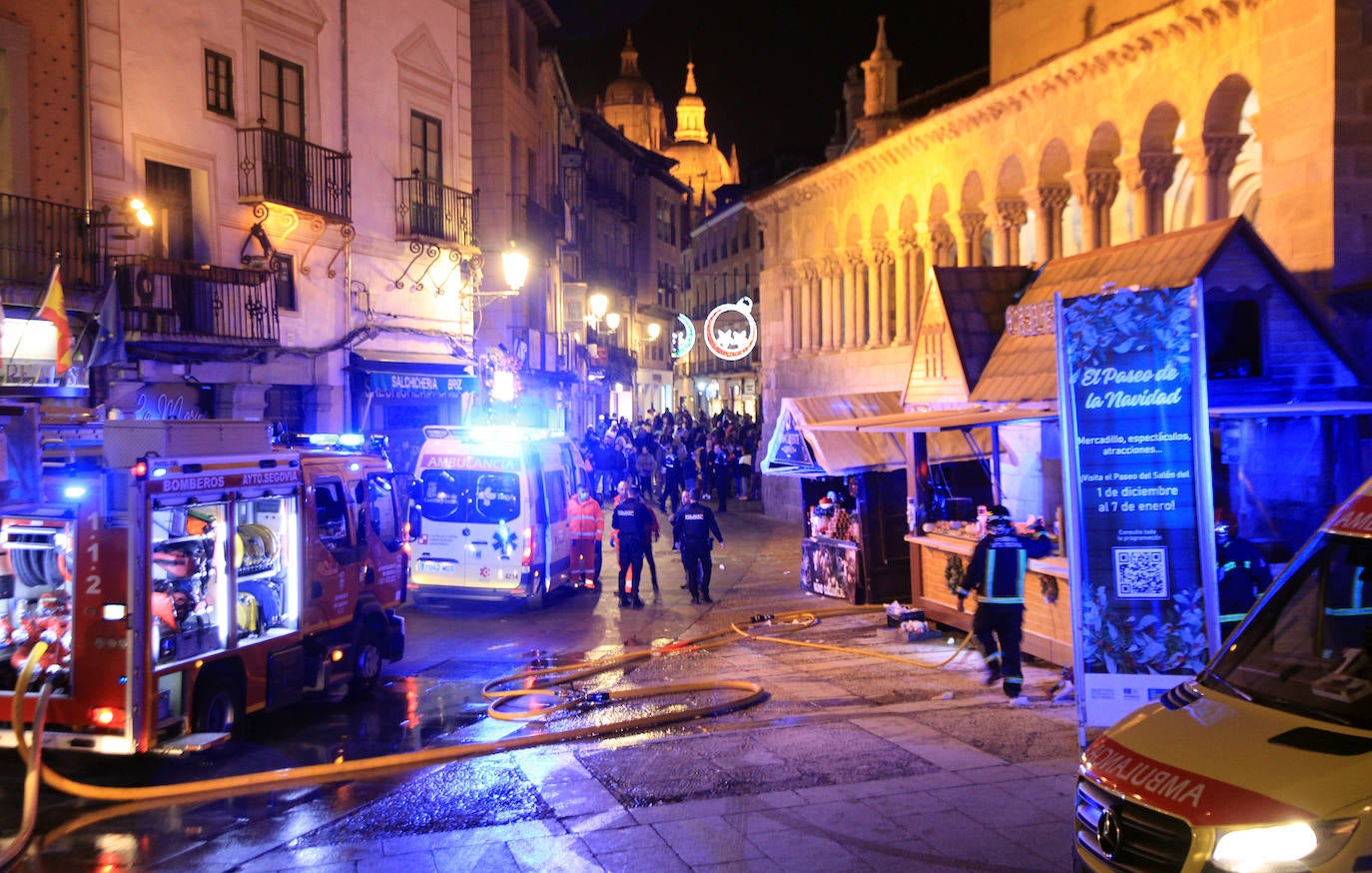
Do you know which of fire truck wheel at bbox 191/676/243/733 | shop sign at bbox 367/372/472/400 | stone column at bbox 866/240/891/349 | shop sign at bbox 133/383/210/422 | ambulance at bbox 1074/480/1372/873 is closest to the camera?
ambulance at bbox 1074/480/1372/873

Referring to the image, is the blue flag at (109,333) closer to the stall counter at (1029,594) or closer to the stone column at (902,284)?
the stall counter at (1029,594)

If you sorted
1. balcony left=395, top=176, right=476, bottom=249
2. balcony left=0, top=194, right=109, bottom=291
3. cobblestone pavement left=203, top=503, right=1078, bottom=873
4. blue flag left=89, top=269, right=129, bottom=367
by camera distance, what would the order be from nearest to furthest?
cobblestone pavement left=203, top=503, right=1078, bottom=873 < balcony left=0, top=194, right=109, bottom=291 < blue flag left=89, top=269, right=129, bottom=367 < balcony left=395, top=176, right=476, bottom=249

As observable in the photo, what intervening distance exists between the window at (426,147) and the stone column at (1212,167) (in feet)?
48.6

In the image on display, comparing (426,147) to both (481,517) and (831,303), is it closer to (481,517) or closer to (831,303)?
(831,303)

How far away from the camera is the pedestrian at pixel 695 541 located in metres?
A: 16.8

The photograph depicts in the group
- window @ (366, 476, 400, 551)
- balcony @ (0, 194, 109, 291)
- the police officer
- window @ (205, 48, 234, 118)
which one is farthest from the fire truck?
window @ (205, 48, 234, 118)

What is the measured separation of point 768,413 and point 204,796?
24845 millimetres

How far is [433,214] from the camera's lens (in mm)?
23969

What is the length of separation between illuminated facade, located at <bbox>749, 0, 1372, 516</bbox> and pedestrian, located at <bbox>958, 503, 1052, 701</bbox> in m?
4.27

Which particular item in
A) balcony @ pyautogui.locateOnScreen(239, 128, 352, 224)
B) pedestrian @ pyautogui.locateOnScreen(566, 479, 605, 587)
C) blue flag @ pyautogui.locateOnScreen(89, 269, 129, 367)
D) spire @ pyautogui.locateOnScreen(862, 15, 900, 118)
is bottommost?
pedestrian @ pyautogui.locateOnScreen(566, 479, 605, 587)

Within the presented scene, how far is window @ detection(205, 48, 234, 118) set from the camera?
18.9m

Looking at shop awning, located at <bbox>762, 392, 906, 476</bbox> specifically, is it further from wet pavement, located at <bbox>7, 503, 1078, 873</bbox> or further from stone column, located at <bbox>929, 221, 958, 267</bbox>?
stone column, located at <bbox>929, 221, 958, 267</bbox>

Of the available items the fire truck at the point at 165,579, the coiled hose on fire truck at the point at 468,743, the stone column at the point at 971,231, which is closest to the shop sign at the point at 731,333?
the stone column at the point at 971,231

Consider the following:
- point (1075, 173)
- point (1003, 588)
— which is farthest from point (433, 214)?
point (1003, 588)
